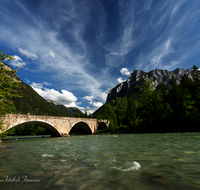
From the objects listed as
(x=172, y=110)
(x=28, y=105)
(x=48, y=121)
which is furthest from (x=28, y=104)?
(x=172, y=110)

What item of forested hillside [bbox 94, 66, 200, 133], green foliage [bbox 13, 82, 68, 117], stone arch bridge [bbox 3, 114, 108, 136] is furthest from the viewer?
green foliage [bbox 13, 82, 68, 117]

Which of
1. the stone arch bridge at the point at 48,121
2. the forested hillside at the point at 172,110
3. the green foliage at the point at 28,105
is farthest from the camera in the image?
the green foliage at the point at 28,105

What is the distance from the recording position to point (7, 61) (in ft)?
28.8

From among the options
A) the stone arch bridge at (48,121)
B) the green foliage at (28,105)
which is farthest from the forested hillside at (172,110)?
the green foliage at (28,105)

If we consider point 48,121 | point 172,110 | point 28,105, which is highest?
point 28,105

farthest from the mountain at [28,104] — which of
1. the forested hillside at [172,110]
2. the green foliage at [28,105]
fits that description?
the forested hillside at [172,110]

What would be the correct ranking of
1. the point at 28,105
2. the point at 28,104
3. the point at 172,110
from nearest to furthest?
the point at 172,110
the point at 28,105
the point at 28,104

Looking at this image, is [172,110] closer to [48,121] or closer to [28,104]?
[48,121]

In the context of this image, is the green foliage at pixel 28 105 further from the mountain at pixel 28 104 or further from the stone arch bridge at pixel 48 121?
the stone arch bridge at pixel 48 121

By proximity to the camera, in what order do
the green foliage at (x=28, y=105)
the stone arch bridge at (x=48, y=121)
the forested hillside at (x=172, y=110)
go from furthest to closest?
the green foliage at (x=28, y=105)
the forested hillside at (x=172, y=110)
the stone arch bridge at (x=48, y=121)

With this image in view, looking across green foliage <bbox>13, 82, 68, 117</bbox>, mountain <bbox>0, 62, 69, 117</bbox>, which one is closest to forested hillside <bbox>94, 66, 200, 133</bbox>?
green foliage <bbox>13, 82, 68, 117</bbox>

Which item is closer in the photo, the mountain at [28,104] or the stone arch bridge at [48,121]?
the stone arch bridge at [48,121]

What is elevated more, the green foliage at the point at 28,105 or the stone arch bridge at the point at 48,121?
the green foliage at the point at 28,105

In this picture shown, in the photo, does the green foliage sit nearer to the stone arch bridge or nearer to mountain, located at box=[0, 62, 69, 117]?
mountain, located at box=[0, 62, 69, 117]
